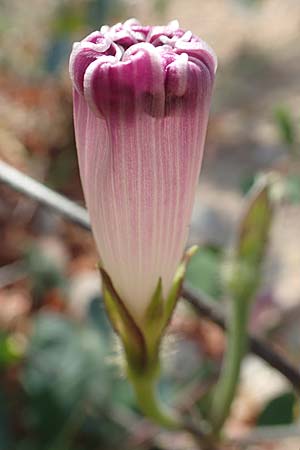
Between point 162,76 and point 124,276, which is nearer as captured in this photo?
point 162,76

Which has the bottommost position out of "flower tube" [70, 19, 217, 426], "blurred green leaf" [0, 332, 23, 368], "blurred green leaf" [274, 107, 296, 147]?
"blurred green leaf" [0, 332, 23, 368]

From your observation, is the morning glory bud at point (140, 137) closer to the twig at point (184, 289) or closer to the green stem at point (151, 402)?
the green stem at point (151, 402)

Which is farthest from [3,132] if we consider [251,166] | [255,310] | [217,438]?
[217,438]

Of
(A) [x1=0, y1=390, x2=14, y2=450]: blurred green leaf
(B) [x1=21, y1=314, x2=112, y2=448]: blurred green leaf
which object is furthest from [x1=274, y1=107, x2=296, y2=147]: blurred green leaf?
(A) [x1=0, y1=390, x2=14, y2=450]: blurred green leaf

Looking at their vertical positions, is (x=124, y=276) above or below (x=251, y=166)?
above

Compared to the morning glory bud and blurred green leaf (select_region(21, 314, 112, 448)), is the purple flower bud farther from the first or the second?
blurred green leaf (select_region(21, 314, 112, 448))

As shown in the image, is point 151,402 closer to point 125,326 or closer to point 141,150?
point 125,326

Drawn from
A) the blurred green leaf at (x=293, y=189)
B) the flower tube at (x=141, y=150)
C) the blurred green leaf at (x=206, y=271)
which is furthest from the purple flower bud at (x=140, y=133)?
the blurred green leaf at (x=206, y=271)

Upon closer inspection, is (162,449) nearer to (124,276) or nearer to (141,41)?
(124,276)
